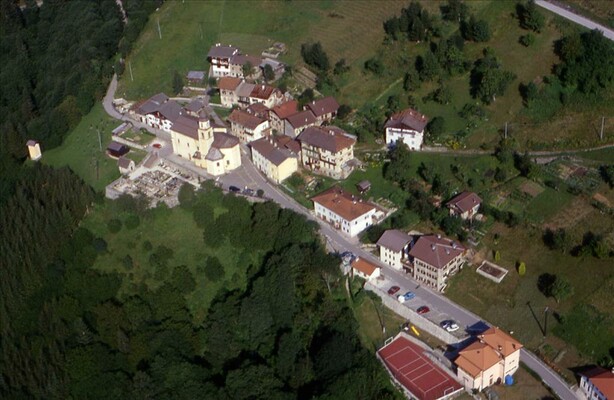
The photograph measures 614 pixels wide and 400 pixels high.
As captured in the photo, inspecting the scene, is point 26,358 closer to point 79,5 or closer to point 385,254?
point 385,254

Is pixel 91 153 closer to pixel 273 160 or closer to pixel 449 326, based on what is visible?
pixel 273 160

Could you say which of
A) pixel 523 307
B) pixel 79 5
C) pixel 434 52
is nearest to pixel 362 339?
pixel 523 307

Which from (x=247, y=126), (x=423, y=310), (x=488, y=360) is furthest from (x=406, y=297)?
(x=247, y=126)

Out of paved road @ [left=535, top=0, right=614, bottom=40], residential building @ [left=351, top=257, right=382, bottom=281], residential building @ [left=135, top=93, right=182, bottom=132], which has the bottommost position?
residential building @ [left=351, top=257, right=382, bottom=281]

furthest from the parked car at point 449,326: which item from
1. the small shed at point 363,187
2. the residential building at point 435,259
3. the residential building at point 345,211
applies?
the small shed at point 363,187

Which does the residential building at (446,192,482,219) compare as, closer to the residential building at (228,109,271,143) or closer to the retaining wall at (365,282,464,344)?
the retaining wall at (365,282,464,344)

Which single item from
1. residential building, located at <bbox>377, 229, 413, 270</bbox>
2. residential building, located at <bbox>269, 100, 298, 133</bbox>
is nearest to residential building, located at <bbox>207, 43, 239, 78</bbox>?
residential building, located at <bbox>269, 100, 298, 133</bbox>

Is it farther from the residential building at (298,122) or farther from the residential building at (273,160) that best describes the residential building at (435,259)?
the residential building at (298,122)
